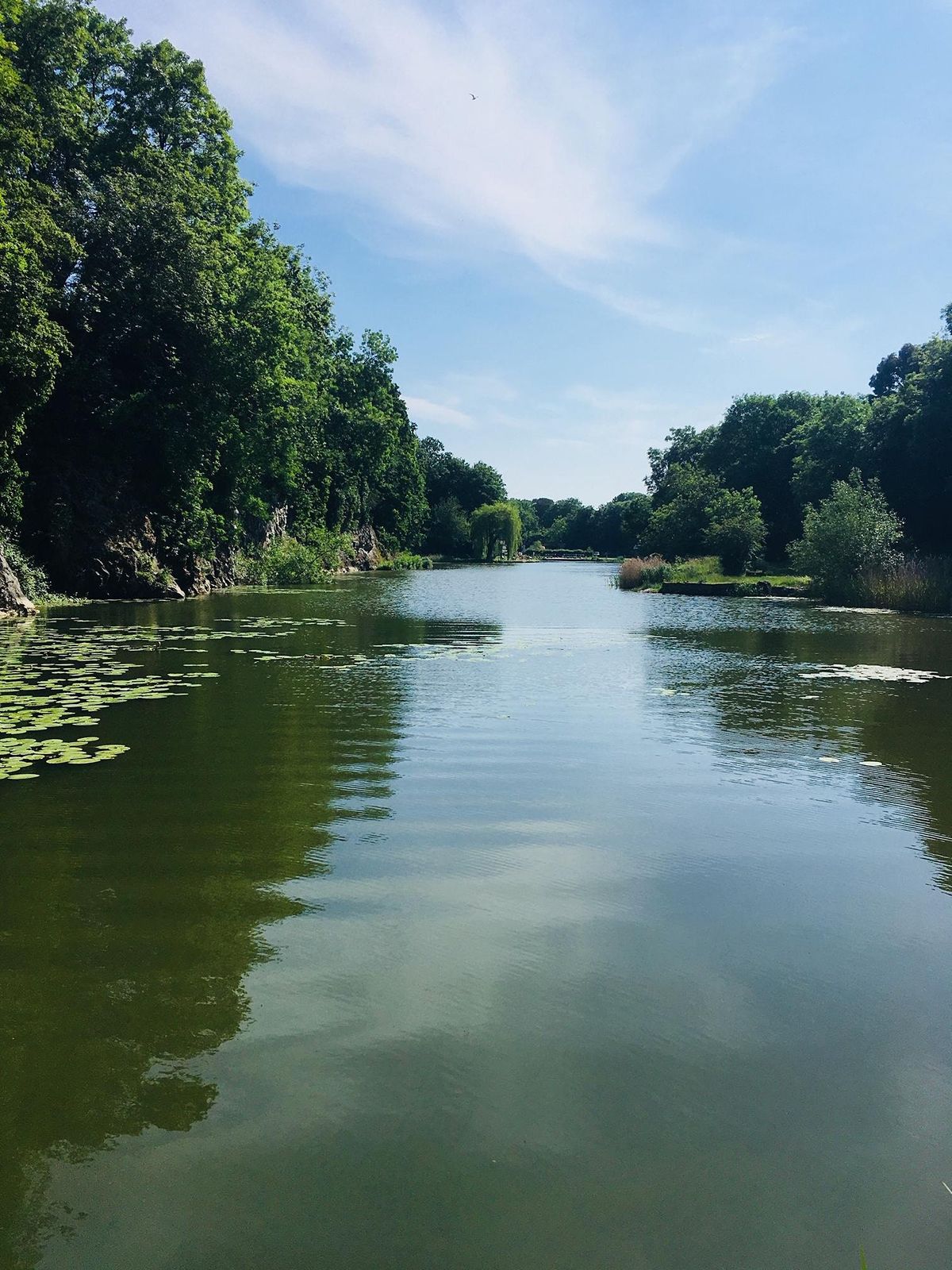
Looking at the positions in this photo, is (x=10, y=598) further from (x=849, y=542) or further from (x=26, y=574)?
(x=849, y=542)

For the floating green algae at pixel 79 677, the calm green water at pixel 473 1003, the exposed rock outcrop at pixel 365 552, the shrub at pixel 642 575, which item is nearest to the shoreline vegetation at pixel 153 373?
the shrub at pixel 642 575

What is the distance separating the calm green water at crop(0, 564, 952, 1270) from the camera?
1989 mm

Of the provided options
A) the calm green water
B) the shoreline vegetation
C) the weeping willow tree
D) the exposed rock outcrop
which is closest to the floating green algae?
the calm green water

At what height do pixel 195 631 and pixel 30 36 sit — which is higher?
pixel 30 36

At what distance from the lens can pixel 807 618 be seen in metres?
22.4

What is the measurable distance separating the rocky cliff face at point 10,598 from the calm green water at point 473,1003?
12.6 meters

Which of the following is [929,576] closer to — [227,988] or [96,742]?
[96,742]

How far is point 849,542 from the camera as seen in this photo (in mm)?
28281

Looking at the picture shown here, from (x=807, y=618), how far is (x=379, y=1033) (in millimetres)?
21508

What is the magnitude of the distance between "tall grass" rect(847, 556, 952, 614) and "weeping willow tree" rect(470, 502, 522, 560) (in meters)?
57.5

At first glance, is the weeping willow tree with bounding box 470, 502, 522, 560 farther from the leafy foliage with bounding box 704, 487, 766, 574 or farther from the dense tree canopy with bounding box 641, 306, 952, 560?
the leafy foliage with bounding box 704, 487, 766, 574

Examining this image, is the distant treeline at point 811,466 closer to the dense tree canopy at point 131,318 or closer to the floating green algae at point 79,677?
the dense tree canopy at point 131,318

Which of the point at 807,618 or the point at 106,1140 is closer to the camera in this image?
the point at 106,1140

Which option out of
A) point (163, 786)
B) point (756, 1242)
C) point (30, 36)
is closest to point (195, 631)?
point (163, 786)
